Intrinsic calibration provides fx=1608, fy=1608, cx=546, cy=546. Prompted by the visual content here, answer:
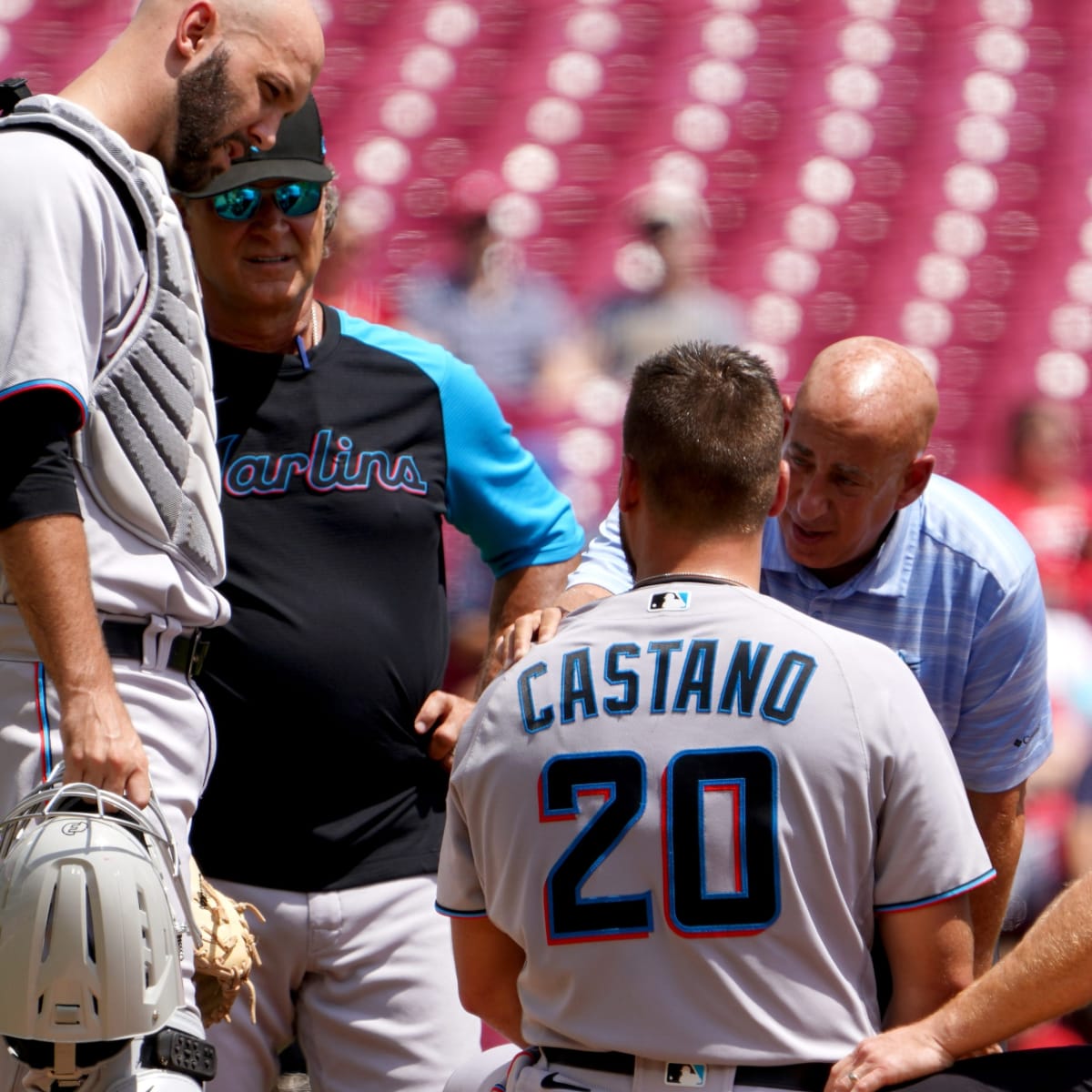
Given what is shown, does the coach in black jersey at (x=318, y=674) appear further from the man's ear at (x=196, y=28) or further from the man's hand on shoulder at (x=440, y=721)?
the man's ear at (x=196, y=28)

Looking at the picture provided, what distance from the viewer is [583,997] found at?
1707 mm

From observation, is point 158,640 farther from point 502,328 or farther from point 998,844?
point 502,328

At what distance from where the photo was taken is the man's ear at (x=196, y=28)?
2.04m

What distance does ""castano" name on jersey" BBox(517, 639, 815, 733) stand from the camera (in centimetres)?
167

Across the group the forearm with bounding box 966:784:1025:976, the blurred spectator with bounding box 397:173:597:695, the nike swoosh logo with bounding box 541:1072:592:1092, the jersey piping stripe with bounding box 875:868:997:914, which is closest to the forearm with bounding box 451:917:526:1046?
the nike swoosh logo with bounding box 541:1072:592:1092

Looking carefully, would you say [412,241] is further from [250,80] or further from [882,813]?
[882,813]

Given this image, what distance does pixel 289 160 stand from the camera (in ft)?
8.22

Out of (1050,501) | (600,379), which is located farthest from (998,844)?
(600,379)

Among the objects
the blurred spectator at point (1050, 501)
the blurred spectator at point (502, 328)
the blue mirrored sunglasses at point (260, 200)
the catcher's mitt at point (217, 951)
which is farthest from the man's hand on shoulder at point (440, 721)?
the blurred spectator at point (1050, 501)

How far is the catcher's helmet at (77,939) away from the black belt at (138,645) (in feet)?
0.85

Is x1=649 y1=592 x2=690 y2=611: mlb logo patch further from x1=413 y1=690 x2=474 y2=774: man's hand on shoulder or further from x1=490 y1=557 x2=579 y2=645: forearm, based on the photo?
x1=490 y1=557 x2=579 y2=645: forearm

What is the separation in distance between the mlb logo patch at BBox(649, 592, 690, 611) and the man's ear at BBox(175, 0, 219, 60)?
3.05 ft

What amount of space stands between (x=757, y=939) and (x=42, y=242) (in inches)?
42.7

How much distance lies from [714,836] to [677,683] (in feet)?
0.53
